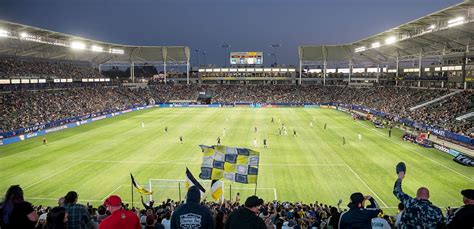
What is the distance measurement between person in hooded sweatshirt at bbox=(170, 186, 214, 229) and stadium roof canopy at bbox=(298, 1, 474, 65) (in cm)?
4479

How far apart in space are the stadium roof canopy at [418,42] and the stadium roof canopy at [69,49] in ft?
151

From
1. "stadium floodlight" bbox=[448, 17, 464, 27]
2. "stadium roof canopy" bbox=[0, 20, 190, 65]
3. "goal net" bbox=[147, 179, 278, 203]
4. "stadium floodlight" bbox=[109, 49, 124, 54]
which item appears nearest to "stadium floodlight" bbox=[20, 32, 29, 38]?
"stadium roof canopy" bbox=[0, 20, 190, 65]

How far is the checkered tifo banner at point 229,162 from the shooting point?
1725cm

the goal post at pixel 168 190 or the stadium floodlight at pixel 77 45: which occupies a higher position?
the stadium floodlight at pixel 77 45

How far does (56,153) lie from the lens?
128 feet

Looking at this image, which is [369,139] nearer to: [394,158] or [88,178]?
[394,158]

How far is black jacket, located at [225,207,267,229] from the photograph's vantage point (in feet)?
17.2

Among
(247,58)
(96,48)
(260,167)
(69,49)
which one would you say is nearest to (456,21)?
(260,167)

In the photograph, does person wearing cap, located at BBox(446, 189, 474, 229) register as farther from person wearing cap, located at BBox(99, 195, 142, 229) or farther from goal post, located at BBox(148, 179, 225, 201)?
goal post, located at BBox(148, 179, 225, 201)

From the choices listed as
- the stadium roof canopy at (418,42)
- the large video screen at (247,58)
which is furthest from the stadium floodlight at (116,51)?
the stadium roof canopy at (418,42)

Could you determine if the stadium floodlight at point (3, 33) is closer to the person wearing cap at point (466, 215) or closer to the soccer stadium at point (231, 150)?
the soccer stadium at point (231, 150)

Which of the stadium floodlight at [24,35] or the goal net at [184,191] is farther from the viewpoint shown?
the stadium floodlight at [24,35]

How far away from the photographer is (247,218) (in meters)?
5.30

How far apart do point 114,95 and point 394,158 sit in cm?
7405
